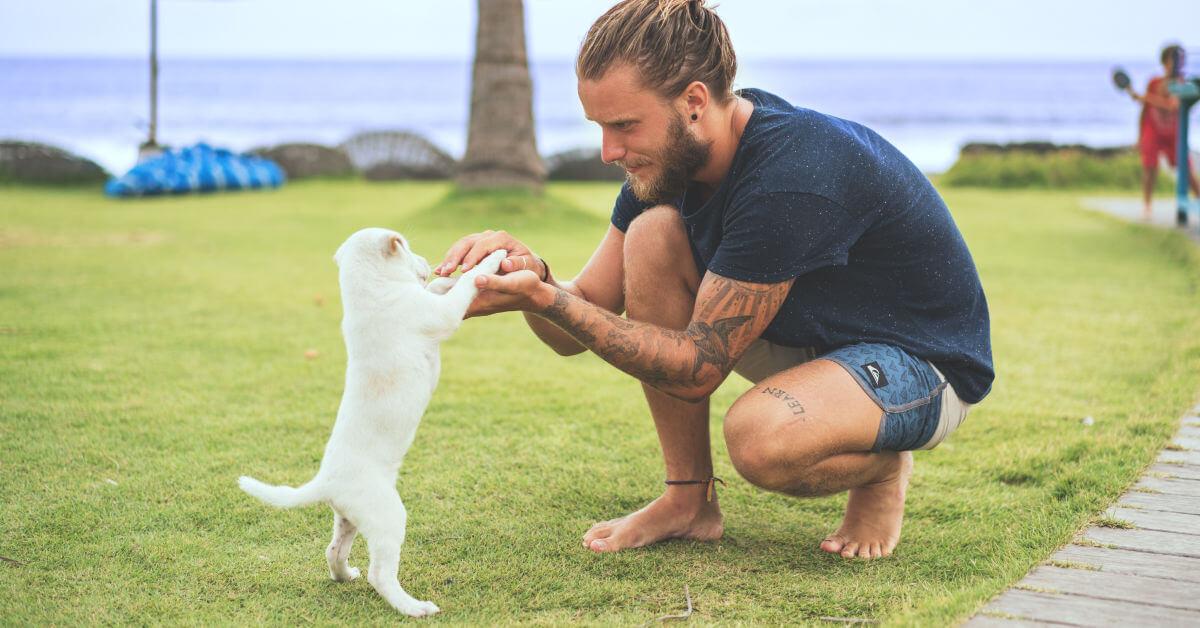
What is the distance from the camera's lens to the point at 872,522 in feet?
7.75

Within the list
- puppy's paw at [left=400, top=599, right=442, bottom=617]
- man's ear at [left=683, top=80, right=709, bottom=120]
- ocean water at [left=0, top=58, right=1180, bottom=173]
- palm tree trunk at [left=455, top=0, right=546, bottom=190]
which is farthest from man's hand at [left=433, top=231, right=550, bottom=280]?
ocean water at [left=0, top=58, right=1180, bottom=173]

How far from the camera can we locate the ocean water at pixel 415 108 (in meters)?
26.2

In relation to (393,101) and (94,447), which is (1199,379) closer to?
(94,447)

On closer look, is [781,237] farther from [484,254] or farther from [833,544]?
[833,544]

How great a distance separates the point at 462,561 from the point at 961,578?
1216 millimetres

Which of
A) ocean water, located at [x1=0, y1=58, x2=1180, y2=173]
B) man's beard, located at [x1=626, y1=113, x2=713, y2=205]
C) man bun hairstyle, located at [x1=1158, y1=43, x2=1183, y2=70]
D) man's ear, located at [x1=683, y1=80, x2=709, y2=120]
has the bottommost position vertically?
ocean water, located at [x1=0, y1=58, x2=1180, y2=173]

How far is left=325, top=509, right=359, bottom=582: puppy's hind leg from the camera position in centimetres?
202

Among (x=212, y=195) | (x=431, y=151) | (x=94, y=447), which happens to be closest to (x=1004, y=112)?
(x=431, y=151)

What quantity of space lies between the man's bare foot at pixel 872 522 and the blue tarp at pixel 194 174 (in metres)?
10.5

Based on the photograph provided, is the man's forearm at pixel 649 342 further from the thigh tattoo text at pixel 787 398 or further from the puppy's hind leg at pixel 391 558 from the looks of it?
the puppy's hind leg at pixel 391 558

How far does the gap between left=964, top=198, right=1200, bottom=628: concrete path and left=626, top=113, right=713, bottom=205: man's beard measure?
1.22 metres

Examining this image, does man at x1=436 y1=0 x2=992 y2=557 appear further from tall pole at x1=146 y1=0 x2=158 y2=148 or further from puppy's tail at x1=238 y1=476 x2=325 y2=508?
tall pole at x1=146 y1=0 x2=158 y2=148

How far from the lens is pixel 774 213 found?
2086mm

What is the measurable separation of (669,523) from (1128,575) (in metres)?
1.09
